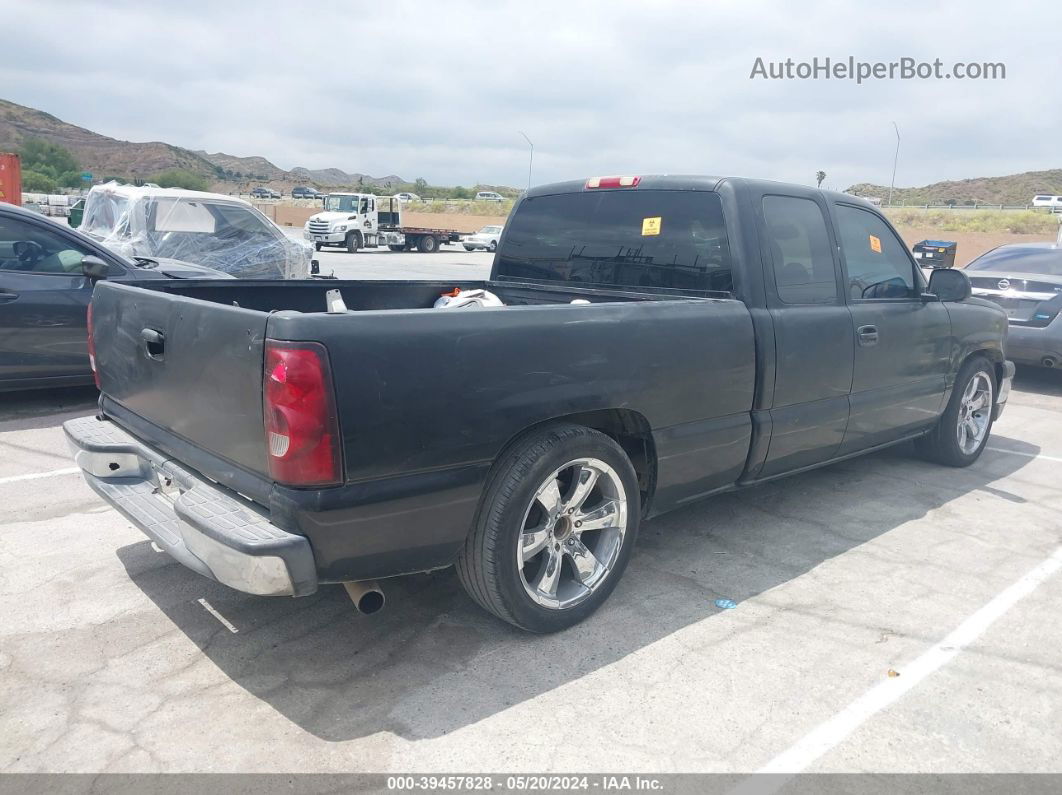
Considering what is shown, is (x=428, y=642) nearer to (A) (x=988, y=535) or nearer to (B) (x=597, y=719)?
(B) (x=597, y=719)

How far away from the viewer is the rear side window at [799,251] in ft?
13.8

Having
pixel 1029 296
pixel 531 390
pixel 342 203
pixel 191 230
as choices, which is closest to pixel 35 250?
pixel 191 230

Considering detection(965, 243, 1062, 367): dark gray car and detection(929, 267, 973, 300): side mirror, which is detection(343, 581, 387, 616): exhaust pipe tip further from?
detection(965, 243, 1062, 367): dark gray car

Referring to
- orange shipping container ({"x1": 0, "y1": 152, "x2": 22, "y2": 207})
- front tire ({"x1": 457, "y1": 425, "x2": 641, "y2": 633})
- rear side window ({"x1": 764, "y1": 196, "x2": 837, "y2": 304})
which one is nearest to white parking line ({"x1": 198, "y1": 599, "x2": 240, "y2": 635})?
front tire ({"x1": 457, "y1": 425, "x2": 641, "y2": 633})

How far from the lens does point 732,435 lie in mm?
3904

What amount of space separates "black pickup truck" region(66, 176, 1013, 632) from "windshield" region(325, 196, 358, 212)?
29576 mm

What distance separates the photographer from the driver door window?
647cm

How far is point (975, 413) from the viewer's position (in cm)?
612

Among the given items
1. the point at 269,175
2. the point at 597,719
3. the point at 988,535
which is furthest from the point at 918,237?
the point at 269,175

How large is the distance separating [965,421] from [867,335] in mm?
1924

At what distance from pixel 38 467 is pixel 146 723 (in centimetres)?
323

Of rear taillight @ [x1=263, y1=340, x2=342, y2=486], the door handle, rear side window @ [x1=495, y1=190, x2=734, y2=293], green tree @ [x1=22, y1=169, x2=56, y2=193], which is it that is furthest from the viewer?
green tree @ [x1=22, y1=169, x2=56, y2=193]

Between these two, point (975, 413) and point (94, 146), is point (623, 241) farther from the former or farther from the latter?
point (94, 146)

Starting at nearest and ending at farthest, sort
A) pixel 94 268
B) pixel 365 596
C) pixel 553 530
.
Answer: pixel 365 596
pixel 553 530
pixel 94 268
